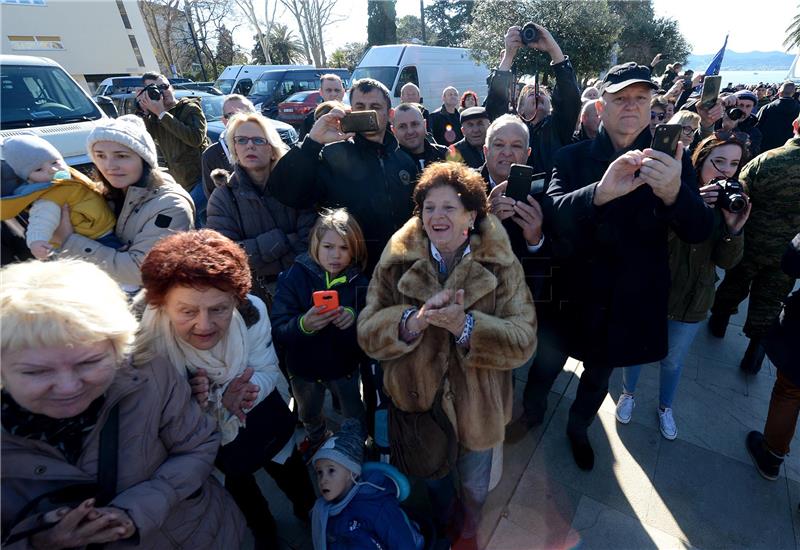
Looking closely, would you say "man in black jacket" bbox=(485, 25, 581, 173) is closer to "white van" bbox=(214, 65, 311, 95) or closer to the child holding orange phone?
the child holding orange phone

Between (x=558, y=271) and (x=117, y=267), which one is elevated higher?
(x=117, y=267)

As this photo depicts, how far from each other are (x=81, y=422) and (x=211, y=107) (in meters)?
10.6

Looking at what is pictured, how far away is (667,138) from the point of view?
176 cm

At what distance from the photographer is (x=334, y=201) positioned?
2707mm

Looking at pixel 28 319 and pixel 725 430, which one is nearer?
pixel 28 319

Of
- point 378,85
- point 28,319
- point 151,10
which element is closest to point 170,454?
point 28,319

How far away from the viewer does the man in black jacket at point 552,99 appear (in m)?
2.73

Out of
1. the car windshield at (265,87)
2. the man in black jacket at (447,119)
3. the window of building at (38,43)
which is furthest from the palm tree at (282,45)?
the man in black jacket at (447,119)

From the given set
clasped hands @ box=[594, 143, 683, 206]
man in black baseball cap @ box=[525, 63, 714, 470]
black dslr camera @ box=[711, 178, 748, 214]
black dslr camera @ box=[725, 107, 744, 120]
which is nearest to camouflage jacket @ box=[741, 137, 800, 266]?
black dslr camera @ box=[711, 178, 748, 214]

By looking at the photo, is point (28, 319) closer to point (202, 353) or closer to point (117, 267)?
point (202, 353)

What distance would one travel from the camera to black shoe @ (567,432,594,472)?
2.59 metres

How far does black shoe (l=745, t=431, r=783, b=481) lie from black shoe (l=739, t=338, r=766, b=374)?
1.00 metres

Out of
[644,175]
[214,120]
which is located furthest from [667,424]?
[214,120]

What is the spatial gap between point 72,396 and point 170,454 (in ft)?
1.45
